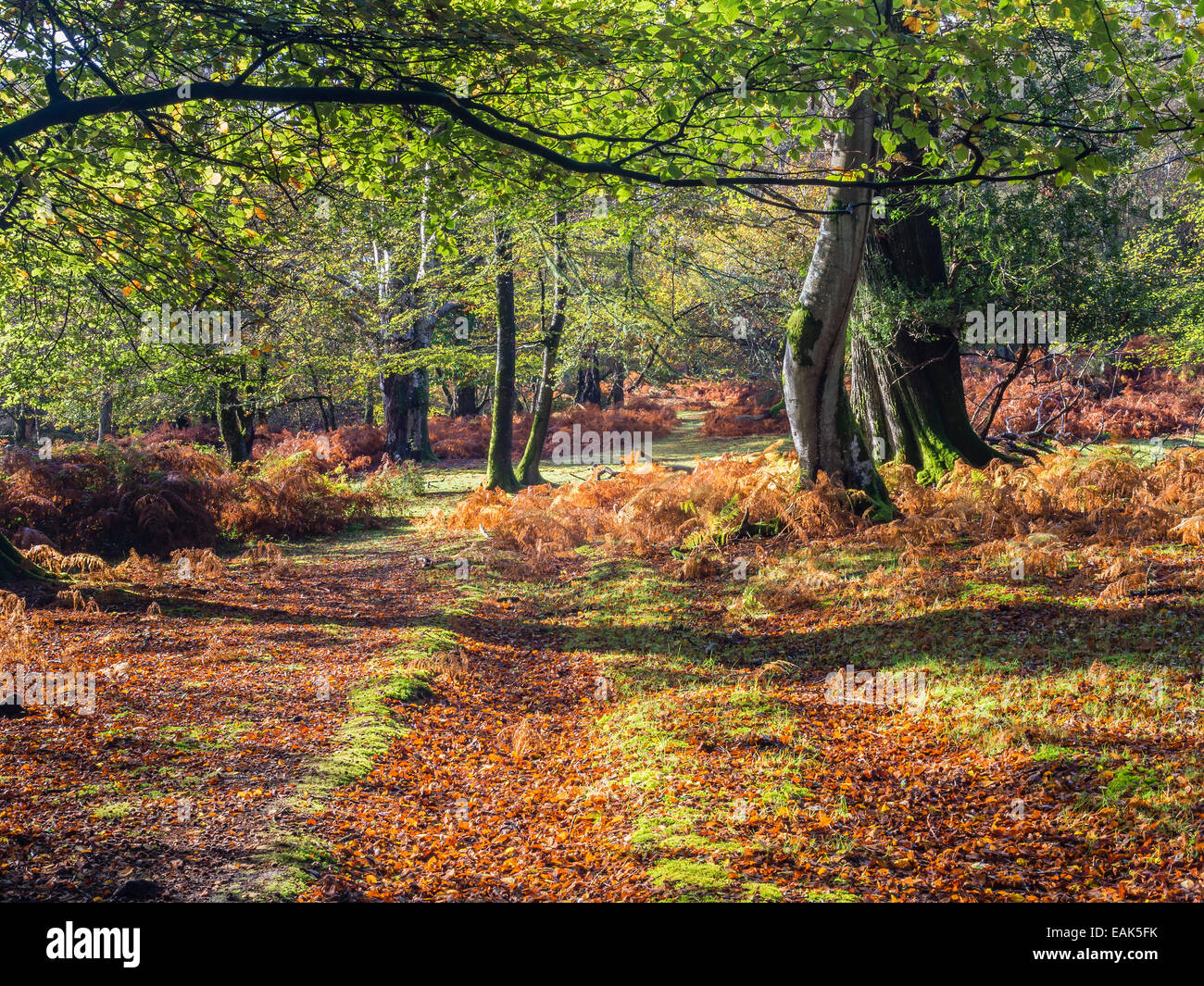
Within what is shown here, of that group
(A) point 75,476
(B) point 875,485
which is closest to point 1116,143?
(B) point 875,485

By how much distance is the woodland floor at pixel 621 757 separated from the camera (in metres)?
3.91

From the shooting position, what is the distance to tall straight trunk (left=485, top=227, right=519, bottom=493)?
1767 centimetres

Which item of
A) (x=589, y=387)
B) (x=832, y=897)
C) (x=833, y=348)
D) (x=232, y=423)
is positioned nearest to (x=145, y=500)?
(x=232, y=423)

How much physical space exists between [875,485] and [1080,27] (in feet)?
20.4

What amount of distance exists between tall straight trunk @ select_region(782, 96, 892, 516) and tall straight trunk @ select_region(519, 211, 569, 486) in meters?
6.71

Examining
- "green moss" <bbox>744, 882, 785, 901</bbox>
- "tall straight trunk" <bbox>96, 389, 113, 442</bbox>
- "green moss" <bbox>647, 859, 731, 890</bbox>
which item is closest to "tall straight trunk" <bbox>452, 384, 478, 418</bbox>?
"tall straight trunk" <bbox>96, 389, 113, 442</bbox>

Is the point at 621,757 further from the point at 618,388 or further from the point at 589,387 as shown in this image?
the point at 589,387

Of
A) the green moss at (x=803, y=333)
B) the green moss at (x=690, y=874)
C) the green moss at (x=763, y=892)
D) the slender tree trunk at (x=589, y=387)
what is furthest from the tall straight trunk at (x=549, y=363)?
the slender tree trunk at (x=589, y=387)

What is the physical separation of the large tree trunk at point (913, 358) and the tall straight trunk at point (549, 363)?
246 inches

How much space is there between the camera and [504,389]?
59.6ft

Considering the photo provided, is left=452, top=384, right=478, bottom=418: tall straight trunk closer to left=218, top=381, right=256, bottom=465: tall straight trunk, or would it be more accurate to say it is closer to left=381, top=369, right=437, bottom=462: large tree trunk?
left=381, top=369, right=437, bottom=462: large tree trunk

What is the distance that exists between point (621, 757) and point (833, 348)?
687 centimetres

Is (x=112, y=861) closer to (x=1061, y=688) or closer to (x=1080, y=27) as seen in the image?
(x=1061, y=688)

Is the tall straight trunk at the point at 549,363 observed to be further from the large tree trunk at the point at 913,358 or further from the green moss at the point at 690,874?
the green moss at the point at 690,874
